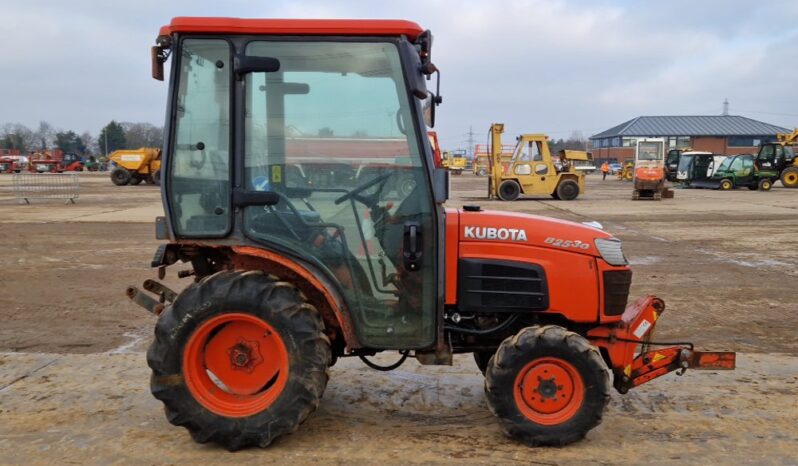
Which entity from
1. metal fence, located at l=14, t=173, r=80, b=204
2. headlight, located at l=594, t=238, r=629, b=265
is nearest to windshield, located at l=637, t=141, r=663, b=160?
metal fence, located at l=14, t=173, r=80, b=204

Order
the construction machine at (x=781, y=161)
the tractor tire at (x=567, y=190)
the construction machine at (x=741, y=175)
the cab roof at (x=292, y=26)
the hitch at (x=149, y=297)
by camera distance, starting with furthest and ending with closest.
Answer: the construction machine at (x=781, y=161) → the construction machine at (x=741, y=175) → the tractor tire at (x=567, y=190) → the hitch at (x=149, y=297) → the cab roof at (x=292, y=26)

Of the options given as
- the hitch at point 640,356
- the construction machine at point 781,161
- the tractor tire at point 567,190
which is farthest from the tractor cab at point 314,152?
the construction machine at point 781,161

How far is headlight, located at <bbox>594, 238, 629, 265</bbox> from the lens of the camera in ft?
12.9

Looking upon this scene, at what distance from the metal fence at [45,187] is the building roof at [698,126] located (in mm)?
80373

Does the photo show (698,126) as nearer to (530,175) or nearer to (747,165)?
(747,165)

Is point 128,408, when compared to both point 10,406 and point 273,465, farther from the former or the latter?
point 273,465

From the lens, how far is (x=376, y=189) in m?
3.74

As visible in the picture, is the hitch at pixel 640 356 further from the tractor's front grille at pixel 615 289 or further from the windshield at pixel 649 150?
the windshield at pixel 649 150

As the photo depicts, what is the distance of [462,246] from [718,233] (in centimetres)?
1306

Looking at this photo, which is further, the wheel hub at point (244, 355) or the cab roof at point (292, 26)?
the wheel hub at point (244, 355)

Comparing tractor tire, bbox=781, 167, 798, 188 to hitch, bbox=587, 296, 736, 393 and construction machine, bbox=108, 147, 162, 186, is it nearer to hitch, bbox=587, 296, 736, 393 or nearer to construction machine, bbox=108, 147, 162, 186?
construction machine, bbox=108, 147, 162, 186

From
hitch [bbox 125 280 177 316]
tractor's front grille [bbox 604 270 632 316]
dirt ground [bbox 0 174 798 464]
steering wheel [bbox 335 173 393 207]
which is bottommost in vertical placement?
dirt ground [bbox 0 174 798 464]

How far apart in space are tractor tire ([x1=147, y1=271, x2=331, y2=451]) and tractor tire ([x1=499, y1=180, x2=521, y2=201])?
23.4 m

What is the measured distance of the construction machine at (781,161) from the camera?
113 ft
